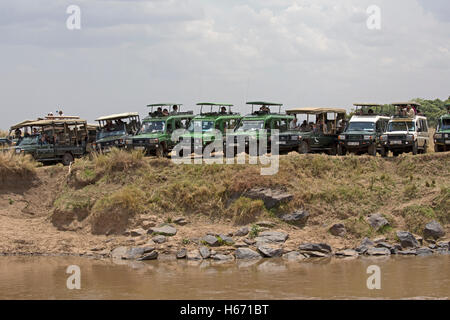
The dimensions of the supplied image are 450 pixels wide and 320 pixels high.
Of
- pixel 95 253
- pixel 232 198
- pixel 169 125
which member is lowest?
pixel 95 253

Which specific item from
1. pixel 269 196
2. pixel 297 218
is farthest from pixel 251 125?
pixel 297 218

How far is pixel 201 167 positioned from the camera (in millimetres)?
24531

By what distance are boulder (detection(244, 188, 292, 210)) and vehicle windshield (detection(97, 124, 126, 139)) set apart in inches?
366

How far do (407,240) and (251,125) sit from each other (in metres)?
9.37

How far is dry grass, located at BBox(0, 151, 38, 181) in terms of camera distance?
2605cm

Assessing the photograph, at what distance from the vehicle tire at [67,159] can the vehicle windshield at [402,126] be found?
1349 centimetres

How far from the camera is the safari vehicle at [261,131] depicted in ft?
90.0

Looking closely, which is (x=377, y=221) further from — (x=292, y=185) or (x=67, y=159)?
(x=67, y=159)

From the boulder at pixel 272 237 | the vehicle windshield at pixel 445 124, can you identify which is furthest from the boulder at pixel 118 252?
the vehicle windshield at pixel 445 124

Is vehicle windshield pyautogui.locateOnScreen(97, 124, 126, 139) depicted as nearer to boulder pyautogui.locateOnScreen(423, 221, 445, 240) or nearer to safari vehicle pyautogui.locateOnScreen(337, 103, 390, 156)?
safari vehicle pyautogui.locateOnScreen(337, 103, 390, 156)

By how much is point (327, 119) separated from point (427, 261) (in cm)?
1176

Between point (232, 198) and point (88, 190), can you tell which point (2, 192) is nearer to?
point (88, 190)

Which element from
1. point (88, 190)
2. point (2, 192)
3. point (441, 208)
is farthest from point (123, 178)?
point (441, 208)
